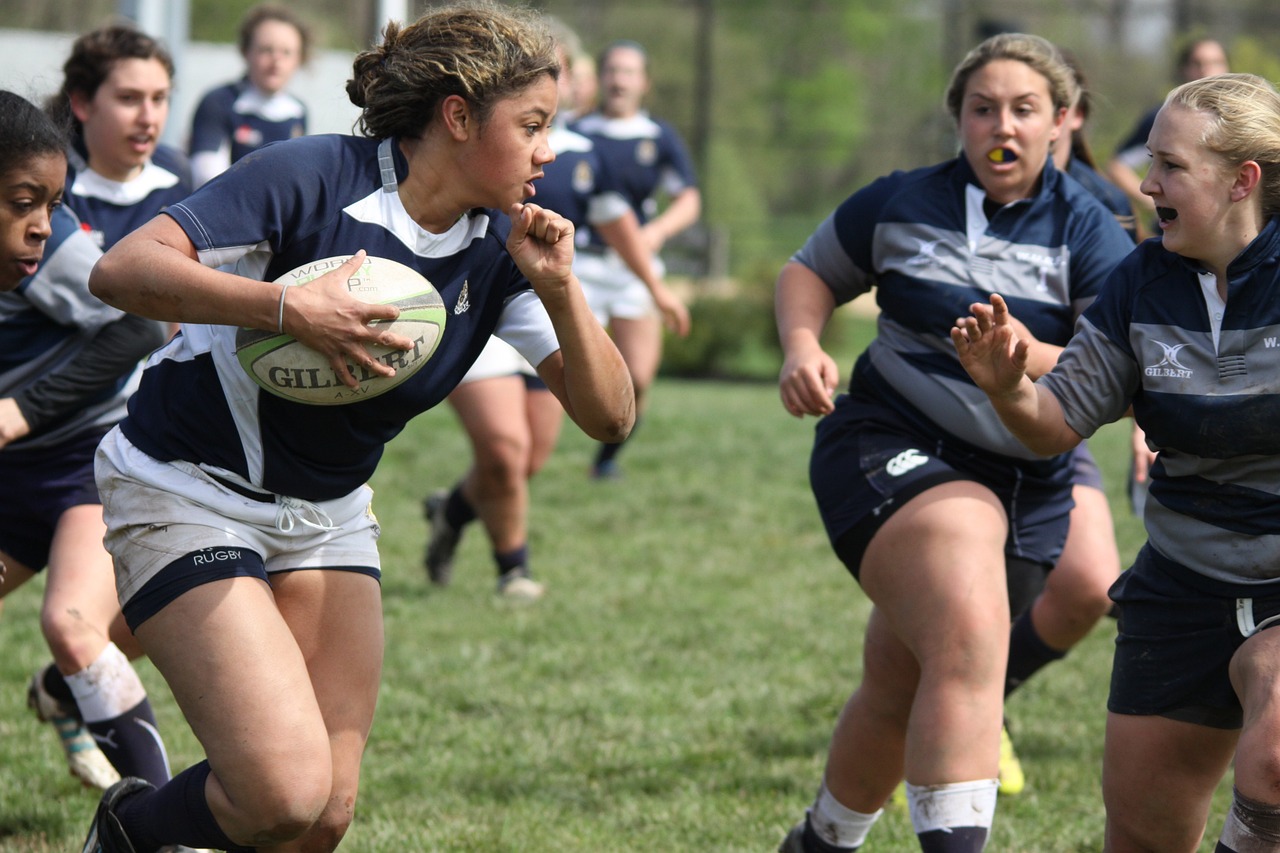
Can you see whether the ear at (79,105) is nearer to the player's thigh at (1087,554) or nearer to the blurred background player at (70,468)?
the blurred background player at (70,468)

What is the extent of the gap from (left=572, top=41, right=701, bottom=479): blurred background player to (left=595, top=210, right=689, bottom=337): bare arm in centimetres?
104

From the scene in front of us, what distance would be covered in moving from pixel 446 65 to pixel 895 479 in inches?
55.5

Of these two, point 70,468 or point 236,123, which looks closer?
point 70,468

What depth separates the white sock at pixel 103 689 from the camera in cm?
371

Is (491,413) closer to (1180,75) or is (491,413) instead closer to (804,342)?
(804,342)

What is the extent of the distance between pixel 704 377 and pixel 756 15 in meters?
21.8

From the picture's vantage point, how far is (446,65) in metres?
2.88

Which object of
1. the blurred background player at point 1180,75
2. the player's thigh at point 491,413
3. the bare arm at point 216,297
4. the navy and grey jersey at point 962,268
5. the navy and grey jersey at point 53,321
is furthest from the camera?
the blurred background player at point 1180,75

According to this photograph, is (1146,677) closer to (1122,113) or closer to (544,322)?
(544,322)

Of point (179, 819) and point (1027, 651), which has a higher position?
point (179, 819)

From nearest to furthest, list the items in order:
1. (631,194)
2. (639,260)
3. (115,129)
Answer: (115,129), (639,260), (631,194)

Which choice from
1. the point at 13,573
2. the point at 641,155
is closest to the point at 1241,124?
the point at 13,573

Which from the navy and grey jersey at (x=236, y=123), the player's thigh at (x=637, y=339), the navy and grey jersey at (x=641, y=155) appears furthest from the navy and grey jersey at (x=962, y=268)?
the navy and grey jersey at (x=641, y=155)

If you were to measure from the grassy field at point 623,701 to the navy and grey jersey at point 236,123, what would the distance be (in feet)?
7.20
